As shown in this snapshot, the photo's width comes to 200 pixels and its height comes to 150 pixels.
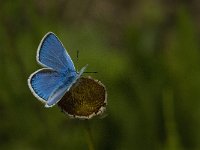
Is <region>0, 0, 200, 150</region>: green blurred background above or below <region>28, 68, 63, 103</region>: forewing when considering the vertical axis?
below

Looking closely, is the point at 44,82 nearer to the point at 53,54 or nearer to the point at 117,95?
the point at 53,54

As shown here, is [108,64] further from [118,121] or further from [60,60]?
[60,60]

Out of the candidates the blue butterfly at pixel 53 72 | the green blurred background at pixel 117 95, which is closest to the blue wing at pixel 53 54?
the blue butterfly at pixel 53 72

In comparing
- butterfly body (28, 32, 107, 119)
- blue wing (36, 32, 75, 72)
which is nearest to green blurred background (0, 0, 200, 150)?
butterfly body (28, 32, 107, 119)

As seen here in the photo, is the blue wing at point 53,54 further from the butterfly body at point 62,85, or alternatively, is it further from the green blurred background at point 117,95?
the green blurred background at point 117,95

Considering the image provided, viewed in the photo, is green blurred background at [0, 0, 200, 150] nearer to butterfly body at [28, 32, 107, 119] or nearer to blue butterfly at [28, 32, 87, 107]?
butterfly body at [28, 32, 107, 119]

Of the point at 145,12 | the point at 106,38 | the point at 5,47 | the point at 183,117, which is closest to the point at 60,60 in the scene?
the point at 5,47

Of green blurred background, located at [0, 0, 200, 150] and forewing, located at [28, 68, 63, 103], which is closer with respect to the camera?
forewing, located at [28, 68, 63, 103]

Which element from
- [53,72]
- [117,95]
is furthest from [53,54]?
[117,95]

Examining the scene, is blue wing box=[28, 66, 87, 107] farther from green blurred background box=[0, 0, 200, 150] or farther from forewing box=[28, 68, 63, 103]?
green blurred background box=[0, 0, 200, 150]

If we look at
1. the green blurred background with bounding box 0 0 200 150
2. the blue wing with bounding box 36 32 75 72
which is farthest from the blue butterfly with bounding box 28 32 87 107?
the green blurred background with bounding box 0 0 200 150
